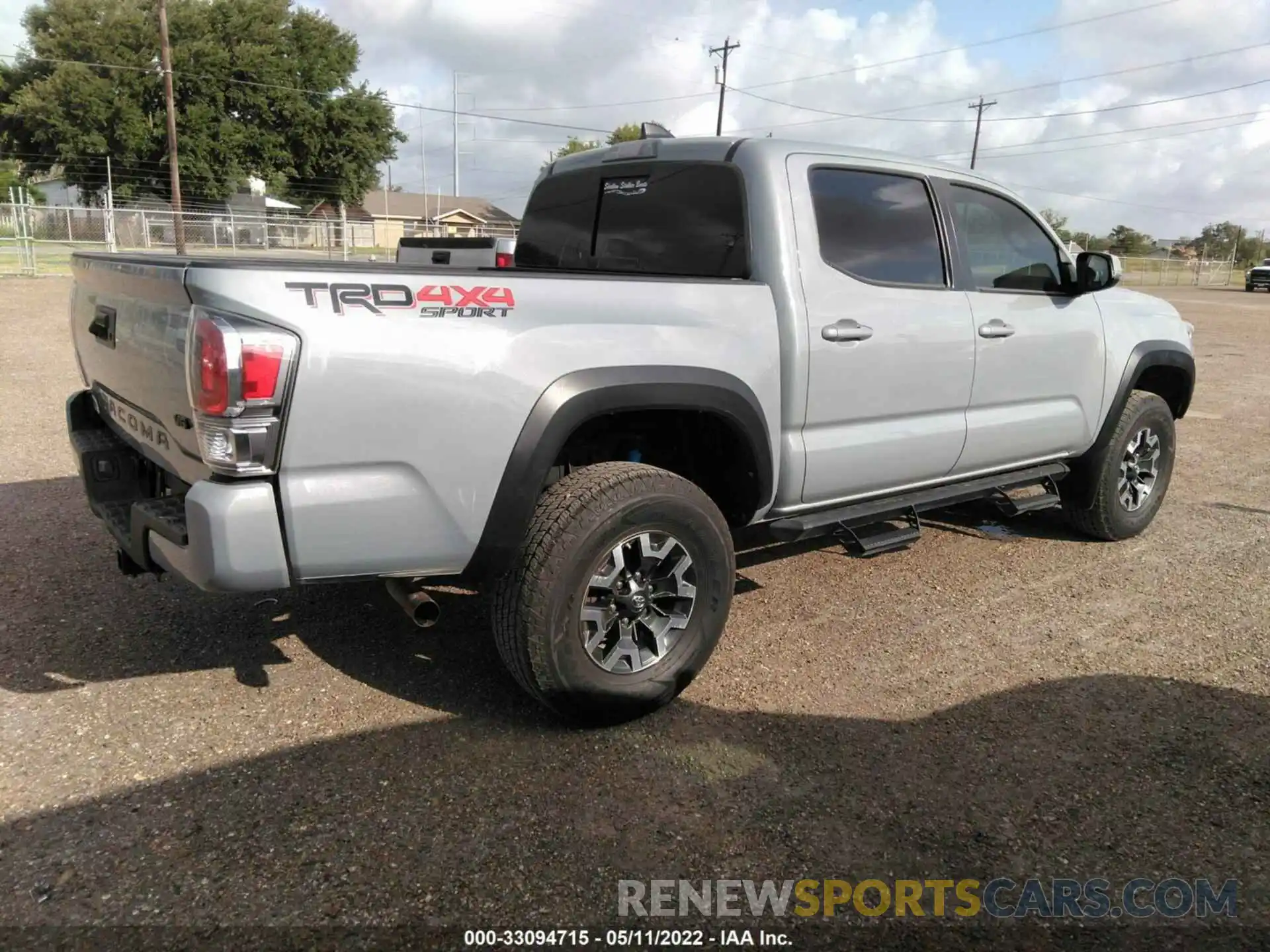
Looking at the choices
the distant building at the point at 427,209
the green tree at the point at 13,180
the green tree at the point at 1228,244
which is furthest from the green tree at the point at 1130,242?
the green tree at the point at 13,180

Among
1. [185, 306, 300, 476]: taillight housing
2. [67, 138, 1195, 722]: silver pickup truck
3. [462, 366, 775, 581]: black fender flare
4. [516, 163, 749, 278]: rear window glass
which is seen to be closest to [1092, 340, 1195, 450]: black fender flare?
[67, 138, 1195, 722]: silver pickup truck

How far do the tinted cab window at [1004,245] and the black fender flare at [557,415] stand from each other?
1.82m

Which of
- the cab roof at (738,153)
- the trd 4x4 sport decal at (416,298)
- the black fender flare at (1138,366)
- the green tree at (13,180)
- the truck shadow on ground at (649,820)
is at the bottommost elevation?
the truck shadow on ground at (649,820)

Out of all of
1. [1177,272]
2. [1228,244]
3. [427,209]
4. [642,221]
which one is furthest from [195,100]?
[1228,244]

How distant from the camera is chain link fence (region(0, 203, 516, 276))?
24781mm

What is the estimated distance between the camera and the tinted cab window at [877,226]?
12.1 feet

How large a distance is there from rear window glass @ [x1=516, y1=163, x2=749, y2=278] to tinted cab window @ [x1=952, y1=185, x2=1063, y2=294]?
1.25 metres

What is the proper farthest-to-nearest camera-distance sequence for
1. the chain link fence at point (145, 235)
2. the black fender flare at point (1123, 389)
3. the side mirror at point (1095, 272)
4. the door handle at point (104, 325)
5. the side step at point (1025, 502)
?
1. the chain link fence at point (145, 235)
2. the black fender flare at point (1123, 389)
3. the side step at point (1025, 502)
4. the side mirror at point (1095, 272)
5. the door handle at point (104, 325)

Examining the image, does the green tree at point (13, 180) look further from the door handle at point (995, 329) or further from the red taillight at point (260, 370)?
the red taillight at point (260, 370)

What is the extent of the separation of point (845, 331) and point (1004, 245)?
4.67 ft

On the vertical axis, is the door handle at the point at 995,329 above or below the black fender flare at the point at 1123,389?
above

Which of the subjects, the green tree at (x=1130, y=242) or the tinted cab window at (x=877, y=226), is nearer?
the tinted cab window at (x=877, y=226)

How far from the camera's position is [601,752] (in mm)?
3078

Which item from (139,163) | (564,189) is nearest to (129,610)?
(564,189)
